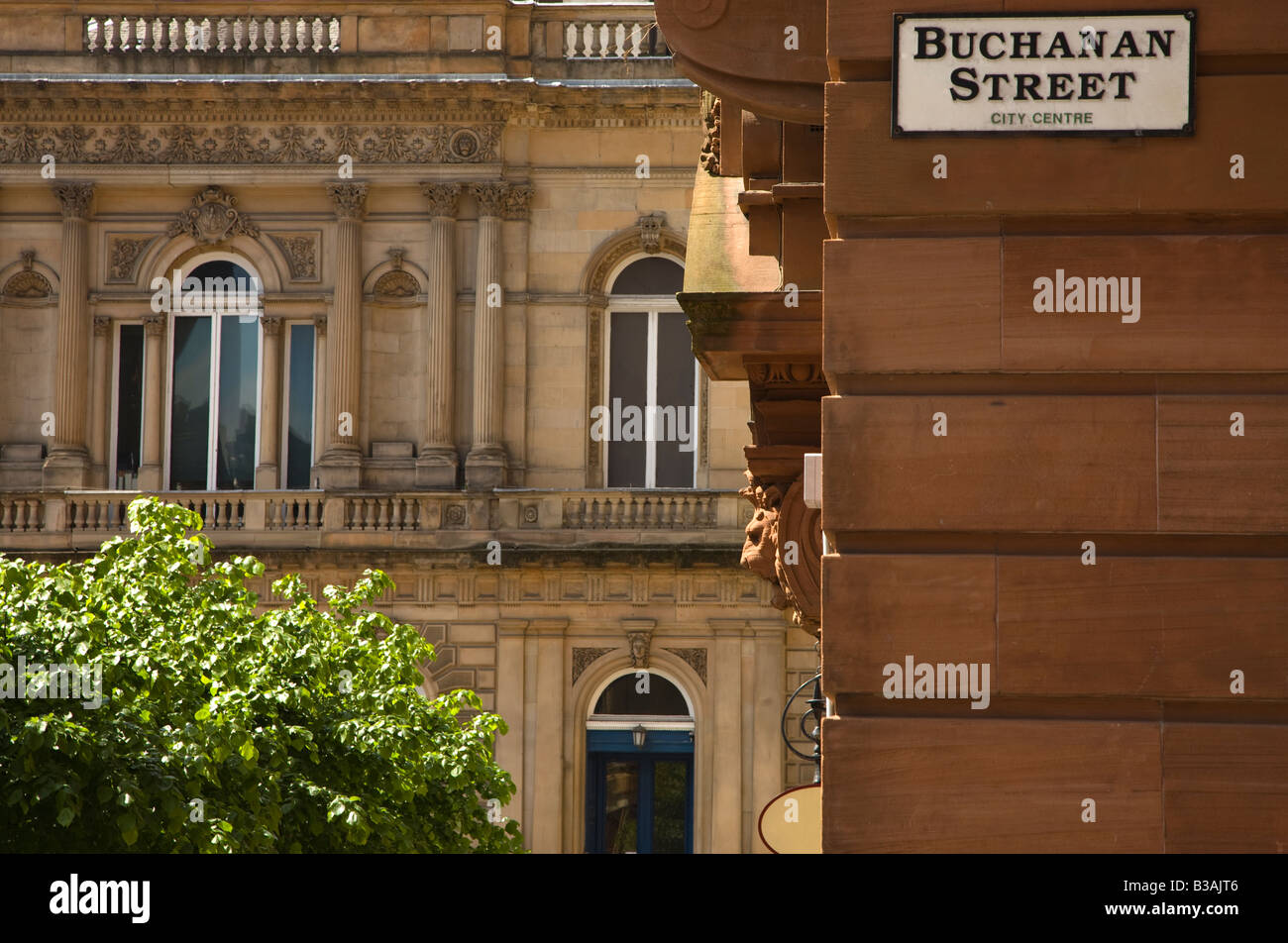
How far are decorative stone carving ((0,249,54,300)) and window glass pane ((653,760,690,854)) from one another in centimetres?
1301

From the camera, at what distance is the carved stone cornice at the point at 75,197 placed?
106ft

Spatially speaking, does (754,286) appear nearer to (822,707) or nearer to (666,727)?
(822,707)

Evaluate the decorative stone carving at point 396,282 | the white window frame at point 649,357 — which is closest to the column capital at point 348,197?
the decorative stone carving at point 396,282

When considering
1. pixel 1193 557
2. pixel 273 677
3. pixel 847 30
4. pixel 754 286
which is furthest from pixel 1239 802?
pixel 273 677

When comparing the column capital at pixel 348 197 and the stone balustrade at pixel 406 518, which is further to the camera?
the column capital at pixel 348 197

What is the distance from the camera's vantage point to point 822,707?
12.9 m

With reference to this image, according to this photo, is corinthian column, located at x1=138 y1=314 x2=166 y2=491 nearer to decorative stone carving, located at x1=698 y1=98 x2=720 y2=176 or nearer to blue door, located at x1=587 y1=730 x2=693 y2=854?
blue door, located at x1=587 y1=730 x2=693 y2=854

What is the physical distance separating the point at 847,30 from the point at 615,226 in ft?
82.2

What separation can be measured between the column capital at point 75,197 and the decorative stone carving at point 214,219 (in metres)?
1.48

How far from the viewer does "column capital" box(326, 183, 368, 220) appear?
1265 inches

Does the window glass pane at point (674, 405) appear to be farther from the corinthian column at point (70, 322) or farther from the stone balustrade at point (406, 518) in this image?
the corinthian column at point (70, 322)

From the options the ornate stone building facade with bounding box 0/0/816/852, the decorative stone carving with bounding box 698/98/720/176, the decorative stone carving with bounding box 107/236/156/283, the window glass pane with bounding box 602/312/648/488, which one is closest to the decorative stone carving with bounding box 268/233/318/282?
the ornate stone building facade with bounding box 0/0/816/852

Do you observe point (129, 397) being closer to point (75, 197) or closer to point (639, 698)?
point (75, 197)

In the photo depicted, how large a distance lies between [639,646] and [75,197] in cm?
1193
